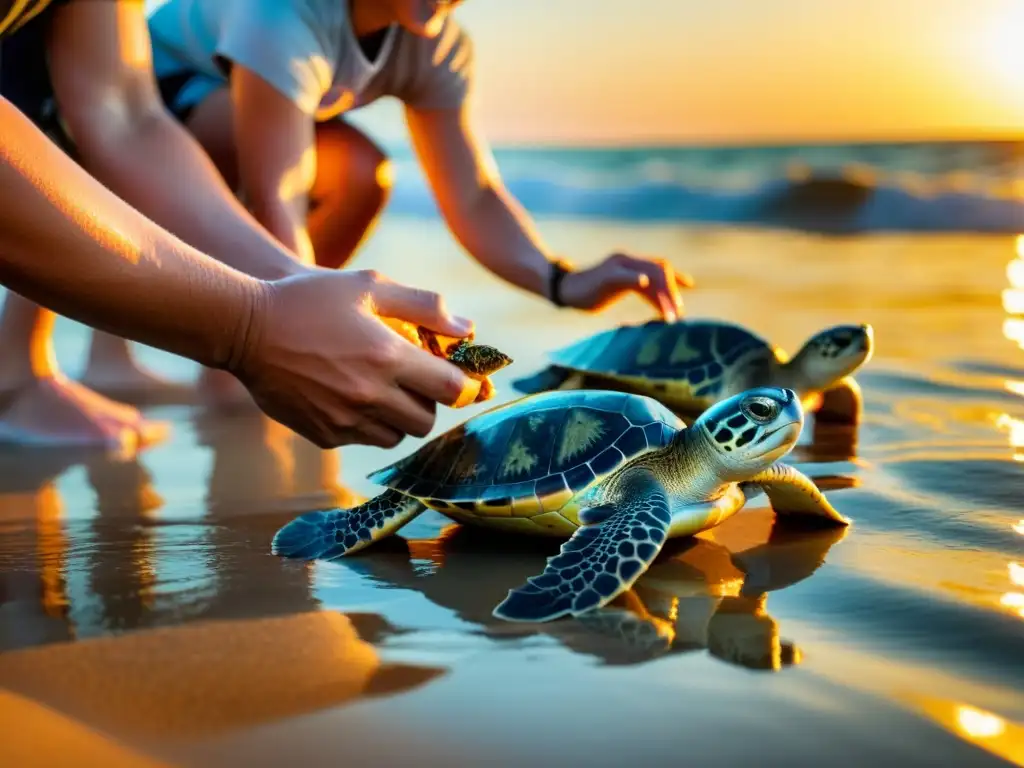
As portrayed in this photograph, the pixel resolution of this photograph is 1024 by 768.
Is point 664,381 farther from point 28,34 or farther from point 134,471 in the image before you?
point 28,34

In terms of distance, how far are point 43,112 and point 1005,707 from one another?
2.30 meters

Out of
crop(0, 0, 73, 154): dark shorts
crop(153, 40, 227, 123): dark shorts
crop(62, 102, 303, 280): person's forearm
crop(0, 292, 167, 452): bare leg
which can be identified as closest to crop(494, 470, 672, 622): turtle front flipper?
crop(62, 102, 303, 280): person's forearm

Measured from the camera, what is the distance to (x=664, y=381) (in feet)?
9.19

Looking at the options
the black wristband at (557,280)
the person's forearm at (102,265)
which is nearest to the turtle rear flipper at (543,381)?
the black wristband at (557,280)

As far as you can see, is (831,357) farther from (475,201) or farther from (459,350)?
(459,350)

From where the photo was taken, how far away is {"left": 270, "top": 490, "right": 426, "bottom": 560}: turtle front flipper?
1.72 m

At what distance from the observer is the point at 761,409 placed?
173 cm

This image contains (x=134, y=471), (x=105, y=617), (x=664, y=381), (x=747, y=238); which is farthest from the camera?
(x=747, y=238)

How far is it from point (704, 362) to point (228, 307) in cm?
162

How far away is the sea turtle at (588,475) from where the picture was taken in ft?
5.59

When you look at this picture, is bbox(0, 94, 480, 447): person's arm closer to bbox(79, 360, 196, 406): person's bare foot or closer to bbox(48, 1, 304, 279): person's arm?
bbox(48, 1, 304, 279): person's arm

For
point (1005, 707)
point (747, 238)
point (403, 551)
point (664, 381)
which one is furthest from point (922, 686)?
point (747, 238)

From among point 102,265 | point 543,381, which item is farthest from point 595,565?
point 543,381

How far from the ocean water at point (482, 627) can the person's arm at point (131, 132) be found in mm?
544
